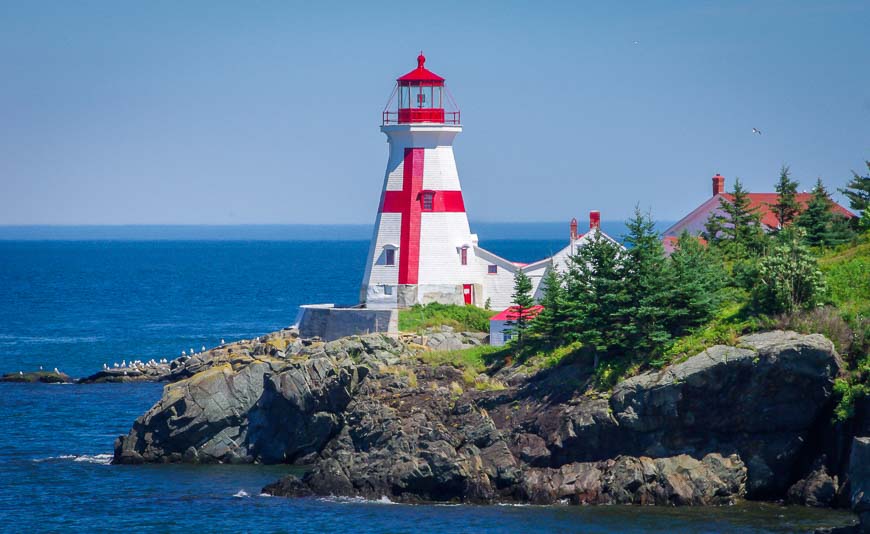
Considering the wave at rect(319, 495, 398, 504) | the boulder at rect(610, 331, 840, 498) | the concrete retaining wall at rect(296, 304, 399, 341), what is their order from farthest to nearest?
the concrete retaining wall at rect(296, 304, 399, 341)
the wave at rect(319, 495, 398, 504)
the boulder at rect(610, 331, 840, 498)

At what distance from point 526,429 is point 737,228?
641 inches

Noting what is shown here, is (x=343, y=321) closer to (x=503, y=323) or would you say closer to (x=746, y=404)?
(x=503, y=323)

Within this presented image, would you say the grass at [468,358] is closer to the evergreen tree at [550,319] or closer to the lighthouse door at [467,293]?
the evergreen tree at [550,319]

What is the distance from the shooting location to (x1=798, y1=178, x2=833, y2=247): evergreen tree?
50188 mm

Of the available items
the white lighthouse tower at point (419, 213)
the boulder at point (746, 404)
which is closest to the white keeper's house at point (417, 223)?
the white lighthouse tower at point (419, 213)

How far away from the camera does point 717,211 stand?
6044 cm

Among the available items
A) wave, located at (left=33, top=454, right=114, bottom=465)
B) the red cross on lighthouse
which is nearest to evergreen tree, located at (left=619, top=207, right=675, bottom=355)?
the red cross on lighthouse

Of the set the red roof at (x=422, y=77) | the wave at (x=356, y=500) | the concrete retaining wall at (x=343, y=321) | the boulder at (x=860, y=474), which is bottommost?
the wave at (x=356, y=500)

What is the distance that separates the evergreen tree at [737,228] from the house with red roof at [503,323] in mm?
7884

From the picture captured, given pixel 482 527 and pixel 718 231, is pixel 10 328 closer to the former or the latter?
pixel 718 231

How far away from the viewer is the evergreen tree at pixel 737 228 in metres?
51.2

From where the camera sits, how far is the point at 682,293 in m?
41.3

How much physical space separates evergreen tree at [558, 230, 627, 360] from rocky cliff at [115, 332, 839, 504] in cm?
127

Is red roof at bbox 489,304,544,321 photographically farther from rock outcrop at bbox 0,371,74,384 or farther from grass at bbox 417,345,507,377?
rock outcrop at bbox 0,371,74,384
